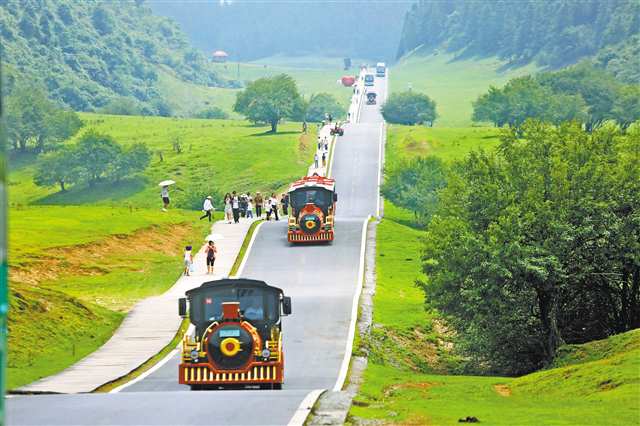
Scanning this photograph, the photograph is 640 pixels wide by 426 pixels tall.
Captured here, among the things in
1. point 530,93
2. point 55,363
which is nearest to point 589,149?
point 55,363

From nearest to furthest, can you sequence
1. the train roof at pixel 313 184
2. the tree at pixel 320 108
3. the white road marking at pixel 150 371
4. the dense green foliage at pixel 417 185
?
the white road marking at pixel 150 371, the train roof at pixel 313 184, the dense green foliage at pixel 417 185, the tree at pixel 320 108

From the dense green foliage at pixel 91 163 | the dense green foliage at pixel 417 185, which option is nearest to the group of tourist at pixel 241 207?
the dense green foliage at pixel 417 185

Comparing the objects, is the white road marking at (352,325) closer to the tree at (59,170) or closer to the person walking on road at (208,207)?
the person walking on road at (208,207)

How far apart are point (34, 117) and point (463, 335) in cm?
10647

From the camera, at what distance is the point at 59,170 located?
117 metres

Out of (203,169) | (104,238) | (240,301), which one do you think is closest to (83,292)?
(104,238)

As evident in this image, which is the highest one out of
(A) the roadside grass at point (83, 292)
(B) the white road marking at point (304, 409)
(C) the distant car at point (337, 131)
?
(C) the distant car at point (337, 131)

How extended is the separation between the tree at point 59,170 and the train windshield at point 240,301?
9381 cm

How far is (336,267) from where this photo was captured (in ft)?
180

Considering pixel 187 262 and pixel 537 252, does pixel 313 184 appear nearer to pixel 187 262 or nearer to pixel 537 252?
pixel 187 262

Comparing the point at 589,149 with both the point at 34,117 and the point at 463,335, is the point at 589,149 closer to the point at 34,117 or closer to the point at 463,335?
the point at 463,335

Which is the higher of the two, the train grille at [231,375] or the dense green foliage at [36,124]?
the dense green foliage at [36,124]

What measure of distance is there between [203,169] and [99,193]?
10.8 meters

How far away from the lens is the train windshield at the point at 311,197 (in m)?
58.9
